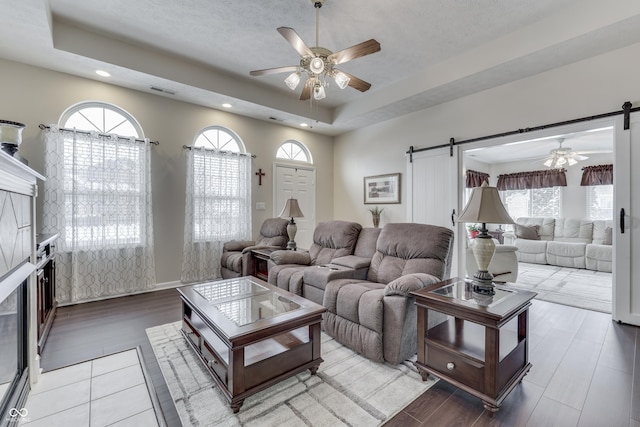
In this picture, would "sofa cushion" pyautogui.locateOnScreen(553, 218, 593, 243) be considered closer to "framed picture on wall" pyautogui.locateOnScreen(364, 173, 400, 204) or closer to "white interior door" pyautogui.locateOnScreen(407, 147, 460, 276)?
"white interior door" pyautogui.locateOnScreen(407, 147, 460, 276)

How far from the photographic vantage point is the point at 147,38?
10.6ft

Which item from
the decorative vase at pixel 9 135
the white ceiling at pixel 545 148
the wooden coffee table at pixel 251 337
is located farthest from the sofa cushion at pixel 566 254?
the decorative vase at pixel 9 135

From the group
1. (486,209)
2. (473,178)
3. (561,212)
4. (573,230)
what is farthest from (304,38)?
(561,212)

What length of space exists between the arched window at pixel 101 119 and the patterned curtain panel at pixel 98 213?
0.25 m

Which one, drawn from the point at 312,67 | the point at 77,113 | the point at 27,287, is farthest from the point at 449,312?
the point at 77,113

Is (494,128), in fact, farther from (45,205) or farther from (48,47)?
(45,205)

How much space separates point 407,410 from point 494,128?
3751 millimetres

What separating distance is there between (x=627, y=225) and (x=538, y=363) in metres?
2.00

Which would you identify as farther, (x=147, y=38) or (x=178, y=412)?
(x=147, y=38)

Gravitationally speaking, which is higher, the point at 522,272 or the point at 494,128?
the point at 494,128

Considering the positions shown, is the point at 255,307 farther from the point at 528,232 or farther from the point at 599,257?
the point at 528,232

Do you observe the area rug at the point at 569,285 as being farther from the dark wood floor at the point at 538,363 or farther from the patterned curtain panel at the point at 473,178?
the patterned curtain panel at the point at 473,178

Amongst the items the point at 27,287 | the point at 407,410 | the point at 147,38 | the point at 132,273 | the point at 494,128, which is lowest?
the point at 407,410

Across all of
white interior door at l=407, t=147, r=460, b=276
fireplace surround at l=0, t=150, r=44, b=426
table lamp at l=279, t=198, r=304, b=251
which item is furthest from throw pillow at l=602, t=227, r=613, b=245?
fireplace surround at l=0, t=150, r=44, b=426
